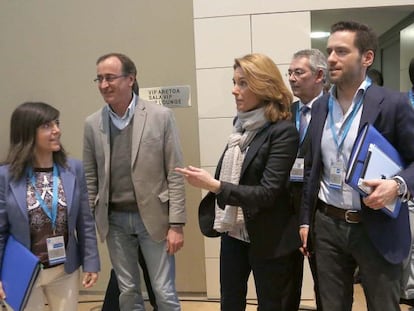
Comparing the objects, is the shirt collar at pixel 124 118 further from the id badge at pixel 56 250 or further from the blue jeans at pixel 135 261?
the id badge at pixel 56 250

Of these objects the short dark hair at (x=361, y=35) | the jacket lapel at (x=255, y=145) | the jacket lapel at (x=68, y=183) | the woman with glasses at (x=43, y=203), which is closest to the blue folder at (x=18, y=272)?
the woman with glasses at (x=43, y=203)

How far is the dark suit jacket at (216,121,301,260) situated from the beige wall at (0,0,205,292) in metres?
1.34

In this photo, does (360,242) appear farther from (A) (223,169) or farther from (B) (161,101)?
(B) (161,101)

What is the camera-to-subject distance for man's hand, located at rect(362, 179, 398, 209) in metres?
1.38

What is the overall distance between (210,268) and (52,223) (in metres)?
1.54

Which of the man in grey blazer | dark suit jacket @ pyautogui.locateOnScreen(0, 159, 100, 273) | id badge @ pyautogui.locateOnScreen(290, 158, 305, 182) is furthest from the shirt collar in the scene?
id badge @ pyautogui.locateOnScreen(290, 158, 305, 182)

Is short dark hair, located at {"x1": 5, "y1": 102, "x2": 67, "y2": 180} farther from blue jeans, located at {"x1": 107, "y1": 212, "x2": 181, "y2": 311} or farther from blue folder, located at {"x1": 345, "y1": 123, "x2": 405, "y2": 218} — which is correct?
blue folder, located at {"x1": 345, "y1": 123, "x2": 405, "y2": 218}

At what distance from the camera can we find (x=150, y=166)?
2.05 metres

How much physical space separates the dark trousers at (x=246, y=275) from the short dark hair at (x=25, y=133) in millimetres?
955

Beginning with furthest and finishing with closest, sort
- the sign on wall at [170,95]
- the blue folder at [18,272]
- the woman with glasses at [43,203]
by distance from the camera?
the sign on wall at [170,95] < the woman with glasses at [43,203] < the blue folder at [18,272]

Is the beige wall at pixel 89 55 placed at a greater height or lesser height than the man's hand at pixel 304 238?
greater

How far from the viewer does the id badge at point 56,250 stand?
1.77m

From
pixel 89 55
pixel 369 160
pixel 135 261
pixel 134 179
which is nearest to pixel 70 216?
pixel 134 179

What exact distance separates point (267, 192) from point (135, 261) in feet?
2.98
